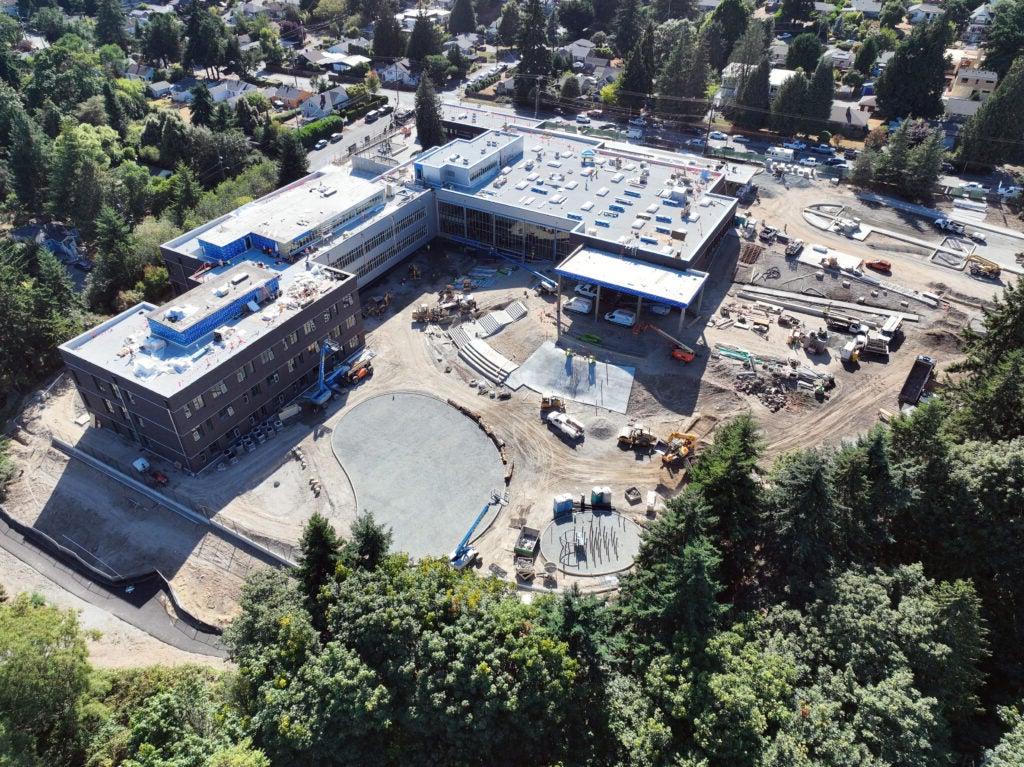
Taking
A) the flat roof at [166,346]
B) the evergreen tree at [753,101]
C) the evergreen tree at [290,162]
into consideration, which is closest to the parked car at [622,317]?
the flat roof at [166,346]

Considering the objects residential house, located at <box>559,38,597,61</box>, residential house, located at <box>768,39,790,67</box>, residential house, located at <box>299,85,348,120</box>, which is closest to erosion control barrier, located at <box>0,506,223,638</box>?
residential house, located at <box>299,85,348,120</box>

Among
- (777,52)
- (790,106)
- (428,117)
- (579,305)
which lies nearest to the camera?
(579,305)

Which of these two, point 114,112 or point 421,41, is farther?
point 421,41

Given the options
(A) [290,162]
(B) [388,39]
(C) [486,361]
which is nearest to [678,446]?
(C) [486,361]

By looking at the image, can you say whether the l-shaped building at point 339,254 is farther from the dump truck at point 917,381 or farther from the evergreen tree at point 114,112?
the evergreen tree at point 114,112

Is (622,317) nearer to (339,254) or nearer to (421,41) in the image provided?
(339,254)

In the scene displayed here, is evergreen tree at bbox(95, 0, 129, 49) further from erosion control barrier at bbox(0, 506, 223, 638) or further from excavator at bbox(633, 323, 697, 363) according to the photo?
excavator at bbox(633, 323, 697, 363)

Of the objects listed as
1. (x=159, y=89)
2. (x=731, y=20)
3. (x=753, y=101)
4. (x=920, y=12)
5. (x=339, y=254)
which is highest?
(x=920, y=12)
